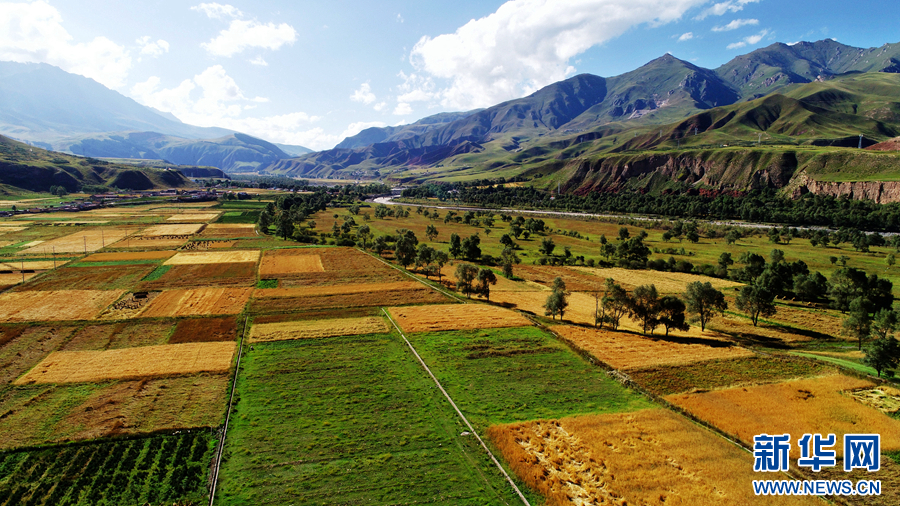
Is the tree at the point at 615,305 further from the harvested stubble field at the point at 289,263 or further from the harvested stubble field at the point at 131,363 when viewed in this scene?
the harvested stubble field at the point at 289,263

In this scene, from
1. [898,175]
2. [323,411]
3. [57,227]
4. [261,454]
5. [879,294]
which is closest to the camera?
[261,454]

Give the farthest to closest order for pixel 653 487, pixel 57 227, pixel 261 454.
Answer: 1. pixel 57 227
2. pixel 261 454
3. pixel 653 487

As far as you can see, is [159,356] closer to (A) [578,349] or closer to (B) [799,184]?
(A) [578,349]

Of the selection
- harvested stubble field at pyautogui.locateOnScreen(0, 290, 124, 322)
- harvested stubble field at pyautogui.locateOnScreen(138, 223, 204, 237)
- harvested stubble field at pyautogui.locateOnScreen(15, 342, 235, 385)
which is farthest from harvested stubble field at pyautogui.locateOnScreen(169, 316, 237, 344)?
harvested stubble field at pyautogui.locateOnScreen(138, 223, 204, 237)

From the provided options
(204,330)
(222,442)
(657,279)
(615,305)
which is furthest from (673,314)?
(204,330)

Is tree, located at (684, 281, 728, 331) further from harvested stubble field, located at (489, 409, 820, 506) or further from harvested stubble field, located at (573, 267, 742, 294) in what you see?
harvested stubble field, located at (489, 409, 820, 506)

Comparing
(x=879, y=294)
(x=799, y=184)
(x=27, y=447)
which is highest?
(x=799, y=184)

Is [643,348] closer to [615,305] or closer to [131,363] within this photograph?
[615,305]

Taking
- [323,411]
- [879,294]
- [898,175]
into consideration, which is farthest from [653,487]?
[898,175]
